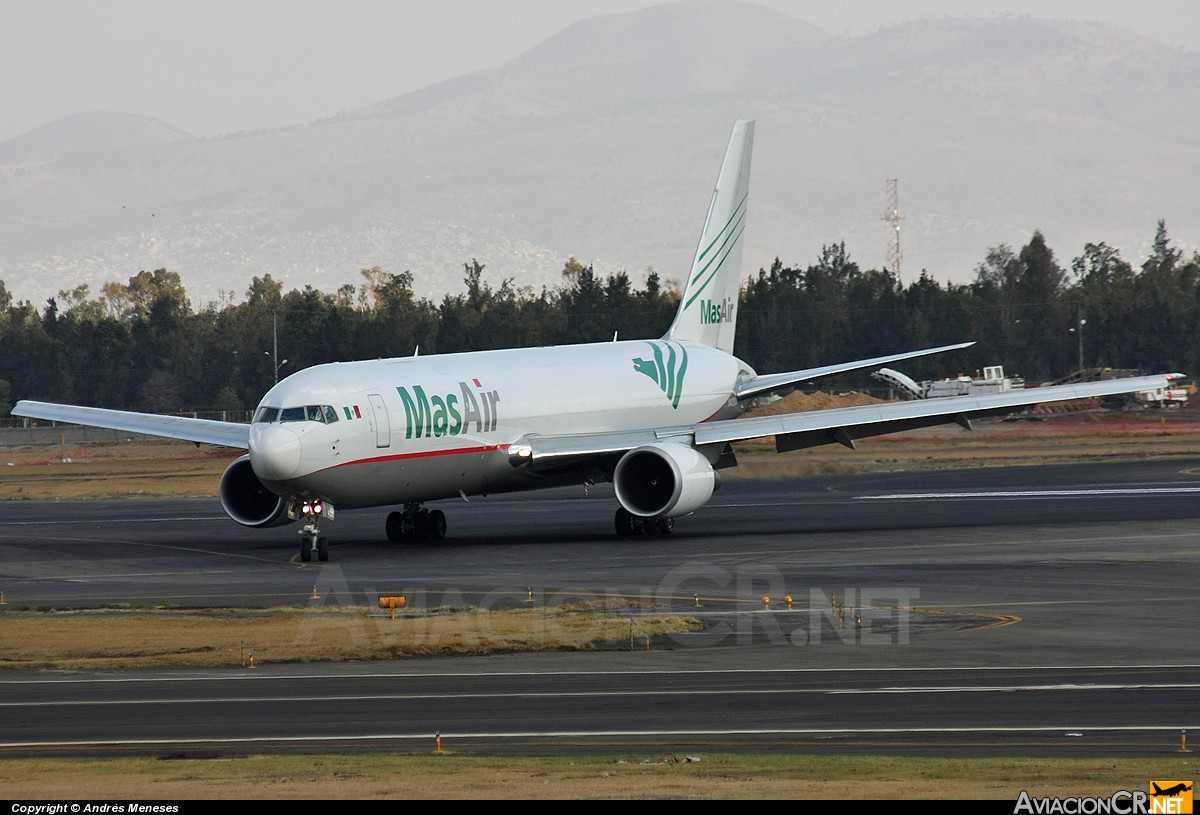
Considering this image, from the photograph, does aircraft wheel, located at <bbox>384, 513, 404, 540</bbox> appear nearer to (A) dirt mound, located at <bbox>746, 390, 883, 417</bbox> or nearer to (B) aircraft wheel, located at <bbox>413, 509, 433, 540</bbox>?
(B) aircraft wheel, located at <bbox>413, 509, 433, 540</bbox>

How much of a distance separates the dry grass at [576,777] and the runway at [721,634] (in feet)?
2.65

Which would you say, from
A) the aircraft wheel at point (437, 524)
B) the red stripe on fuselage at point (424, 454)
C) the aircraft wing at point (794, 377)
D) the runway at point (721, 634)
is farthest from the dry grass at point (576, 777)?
the aircraft wing at point (794, 377)

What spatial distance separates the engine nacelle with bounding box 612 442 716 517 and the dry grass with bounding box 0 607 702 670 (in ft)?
40.9

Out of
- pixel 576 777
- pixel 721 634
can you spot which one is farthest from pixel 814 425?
pixel 576 777

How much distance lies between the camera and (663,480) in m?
40.4

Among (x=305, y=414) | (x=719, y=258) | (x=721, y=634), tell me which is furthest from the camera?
(x=719, y=258)

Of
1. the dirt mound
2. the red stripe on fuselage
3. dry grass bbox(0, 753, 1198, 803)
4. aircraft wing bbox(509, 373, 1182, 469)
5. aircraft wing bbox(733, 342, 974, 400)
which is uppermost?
the dirt mound

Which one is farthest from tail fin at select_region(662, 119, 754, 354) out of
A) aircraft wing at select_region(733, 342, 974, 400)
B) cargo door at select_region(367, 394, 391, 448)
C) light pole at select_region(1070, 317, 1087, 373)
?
light pole at select_region(1070, 317, 1087, 373)

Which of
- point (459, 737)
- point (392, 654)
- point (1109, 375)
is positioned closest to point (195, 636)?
point (392, 654)

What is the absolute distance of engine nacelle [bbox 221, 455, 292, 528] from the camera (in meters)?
40.0

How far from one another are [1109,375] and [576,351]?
67.7m

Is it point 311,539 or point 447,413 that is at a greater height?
point 447,413

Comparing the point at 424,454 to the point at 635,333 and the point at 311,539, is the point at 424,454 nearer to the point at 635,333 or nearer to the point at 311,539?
the point at 311,539

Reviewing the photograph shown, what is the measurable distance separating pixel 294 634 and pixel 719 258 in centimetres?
2967
